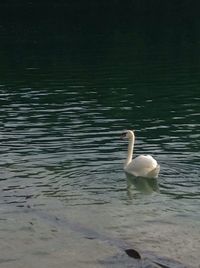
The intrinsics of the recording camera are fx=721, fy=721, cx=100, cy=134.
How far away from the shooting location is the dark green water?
1814 cm

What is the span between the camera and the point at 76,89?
42031 millimetres

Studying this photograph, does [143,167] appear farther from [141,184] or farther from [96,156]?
[96,156]

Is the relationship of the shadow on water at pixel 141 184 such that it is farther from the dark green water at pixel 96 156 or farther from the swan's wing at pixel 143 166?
the swan's wing at pixel 143 166

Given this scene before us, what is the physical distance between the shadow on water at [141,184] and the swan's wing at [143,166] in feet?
0.64

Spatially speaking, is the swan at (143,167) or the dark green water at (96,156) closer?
the dark green water at (96,156)

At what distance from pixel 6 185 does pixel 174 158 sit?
20.2 ft

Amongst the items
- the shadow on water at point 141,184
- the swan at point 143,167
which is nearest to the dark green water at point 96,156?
the shadow on water at point 141,184

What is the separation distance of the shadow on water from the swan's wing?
20 centimetres

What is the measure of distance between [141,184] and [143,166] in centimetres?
58

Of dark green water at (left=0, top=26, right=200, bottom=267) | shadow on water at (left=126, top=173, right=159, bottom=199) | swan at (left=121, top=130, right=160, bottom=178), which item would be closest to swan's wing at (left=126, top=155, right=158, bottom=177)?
swan at (left=121, top=130, right=160, bottom=178)

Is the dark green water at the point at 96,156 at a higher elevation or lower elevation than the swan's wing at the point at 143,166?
lower

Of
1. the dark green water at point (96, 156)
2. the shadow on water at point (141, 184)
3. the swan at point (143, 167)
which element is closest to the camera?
the dark green water at point (96, 156)

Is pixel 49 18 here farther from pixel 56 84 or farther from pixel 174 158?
pixel 174 158

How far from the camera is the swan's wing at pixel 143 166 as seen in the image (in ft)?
74.5
